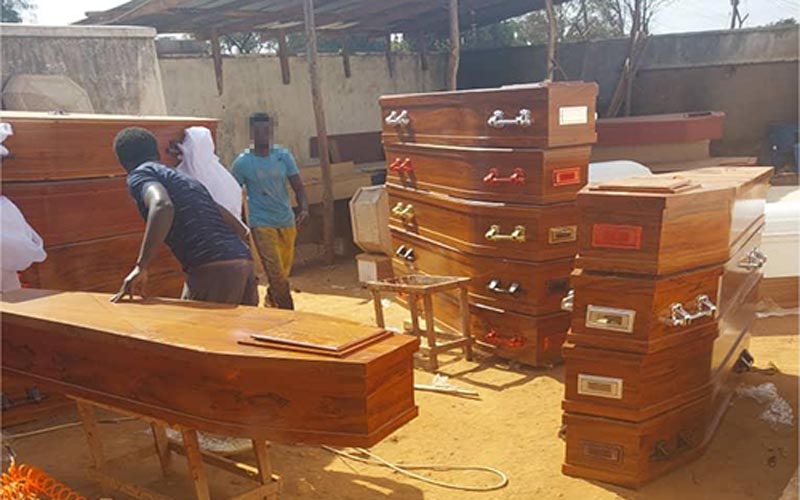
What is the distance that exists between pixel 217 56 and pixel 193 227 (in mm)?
7040

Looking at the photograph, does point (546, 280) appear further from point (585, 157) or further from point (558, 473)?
point (558, 473)

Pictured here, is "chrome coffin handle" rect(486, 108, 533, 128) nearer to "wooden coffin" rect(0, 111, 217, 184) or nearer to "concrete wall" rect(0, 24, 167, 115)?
"wooden coffin" rect(0, 111, 217, 184)

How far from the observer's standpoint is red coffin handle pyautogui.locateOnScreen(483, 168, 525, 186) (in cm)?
472

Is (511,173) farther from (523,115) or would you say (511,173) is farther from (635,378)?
(635,378)

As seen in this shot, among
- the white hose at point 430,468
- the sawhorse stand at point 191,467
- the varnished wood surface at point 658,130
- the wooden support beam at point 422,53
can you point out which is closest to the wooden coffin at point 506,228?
the white hose at point 430,468

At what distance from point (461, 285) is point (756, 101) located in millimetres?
8880

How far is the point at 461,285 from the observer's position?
16.7 feet

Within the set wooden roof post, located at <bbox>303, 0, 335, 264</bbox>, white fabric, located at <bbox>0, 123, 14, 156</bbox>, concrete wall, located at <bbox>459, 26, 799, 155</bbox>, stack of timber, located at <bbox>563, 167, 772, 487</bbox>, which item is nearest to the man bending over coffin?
white fabric, located at <bbox>0, 123, 14, 156</bbox>

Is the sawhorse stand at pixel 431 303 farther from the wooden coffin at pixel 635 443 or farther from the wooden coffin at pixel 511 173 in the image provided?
the wooden coffin at pixel 635 443

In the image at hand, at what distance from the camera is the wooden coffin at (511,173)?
15.2 ft

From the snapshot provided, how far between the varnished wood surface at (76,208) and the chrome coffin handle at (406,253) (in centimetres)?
248

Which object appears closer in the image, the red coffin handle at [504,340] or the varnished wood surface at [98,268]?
the varnished wood surface at [98,268]

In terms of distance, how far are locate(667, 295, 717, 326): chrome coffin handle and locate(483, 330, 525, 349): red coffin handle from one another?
1.80 m

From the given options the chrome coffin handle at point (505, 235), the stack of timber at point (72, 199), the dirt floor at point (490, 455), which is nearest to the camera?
the dirt floor at point (490, 455)
